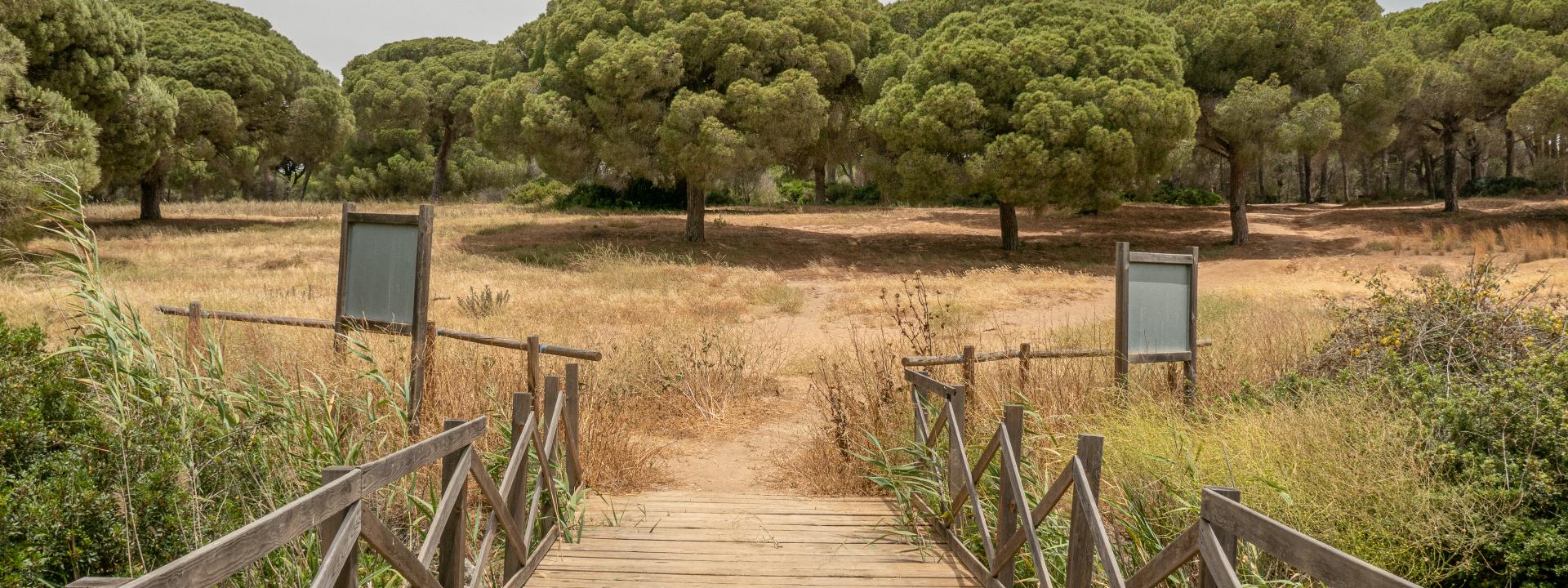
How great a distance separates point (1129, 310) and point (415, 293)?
15.6 ft

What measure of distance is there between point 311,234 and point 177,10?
13.8m

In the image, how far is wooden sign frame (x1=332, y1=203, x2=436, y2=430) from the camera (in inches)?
250

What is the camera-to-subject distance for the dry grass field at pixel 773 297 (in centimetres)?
726

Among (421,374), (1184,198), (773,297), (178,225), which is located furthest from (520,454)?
(1184,198)

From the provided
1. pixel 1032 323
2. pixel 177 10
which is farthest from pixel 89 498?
pixel 177 10

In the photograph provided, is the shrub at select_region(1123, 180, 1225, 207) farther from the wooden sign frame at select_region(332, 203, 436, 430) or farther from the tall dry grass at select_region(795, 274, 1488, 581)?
the wooden sign frame at select_region(332, 203, 436, 430)

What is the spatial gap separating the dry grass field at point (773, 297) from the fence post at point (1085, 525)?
1811 millimetres

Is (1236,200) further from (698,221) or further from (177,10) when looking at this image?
(177,10)

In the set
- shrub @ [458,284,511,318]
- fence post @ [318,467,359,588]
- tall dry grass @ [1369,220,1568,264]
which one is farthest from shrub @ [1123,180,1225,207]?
fence post @ [318,467,359,588]

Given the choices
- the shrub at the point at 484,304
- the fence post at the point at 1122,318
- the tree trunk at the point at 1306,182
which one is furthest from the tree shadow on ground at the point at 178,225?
the tree trunk at the point at 1306,182

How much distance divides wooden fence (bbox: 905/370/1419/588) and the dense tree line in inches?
660

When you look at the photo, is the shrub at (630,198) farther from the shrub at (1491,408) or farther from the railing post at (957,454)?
the railing post at (957,454)

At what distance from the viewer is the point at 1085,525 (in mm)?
3611

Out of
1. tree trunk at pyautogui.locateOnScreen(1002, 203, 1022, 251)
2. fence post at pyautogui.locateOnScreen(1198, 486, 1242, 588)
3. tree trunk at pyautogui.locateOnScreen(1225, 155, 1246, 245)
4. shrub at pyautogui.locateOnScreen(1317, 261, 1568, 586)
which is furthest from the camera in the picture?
tree trunk at pyautogui.locateOnScreen(1225, 155, 1246, 245)
